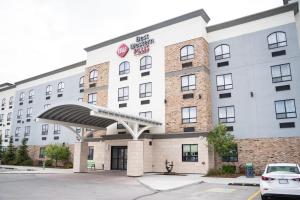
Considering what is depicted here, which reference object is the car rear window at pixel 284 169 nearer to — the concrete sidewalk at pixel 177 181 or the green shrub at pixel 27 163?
the concrete sidewalk at pixel 177 181

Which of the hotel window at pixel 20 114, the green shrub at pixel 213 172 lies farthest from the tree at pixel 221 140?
the hotel window at pixel 20 114

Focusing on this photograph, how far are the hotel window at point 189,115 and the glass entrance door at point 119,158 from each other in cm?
725

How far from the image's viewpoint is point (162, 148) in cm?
2603

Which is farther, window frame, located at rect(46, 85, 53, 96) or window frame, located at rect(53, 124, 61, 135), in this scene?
window frame, located at rect(46, 85, 53, 96)

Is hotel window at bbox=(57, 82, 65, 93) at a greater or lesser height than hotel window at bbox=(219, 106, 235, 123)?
greater

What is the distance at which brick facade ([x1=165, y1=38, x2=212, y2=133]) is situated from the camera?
24.6 metres

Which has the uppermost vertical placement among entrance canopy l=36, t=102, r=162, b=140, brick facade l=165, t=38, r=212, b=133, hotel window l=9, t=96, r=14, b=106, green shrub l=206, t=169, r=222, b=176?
hotel window l=9, t=96, r=14, b=106

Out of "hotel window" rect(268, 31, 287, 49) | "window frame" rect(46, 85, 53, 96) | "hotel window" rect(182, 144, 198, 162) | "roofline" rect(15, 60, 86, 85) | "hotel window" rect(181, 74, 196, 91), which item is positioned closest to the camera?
"hotel window" rect(268, 31, 287, 49)

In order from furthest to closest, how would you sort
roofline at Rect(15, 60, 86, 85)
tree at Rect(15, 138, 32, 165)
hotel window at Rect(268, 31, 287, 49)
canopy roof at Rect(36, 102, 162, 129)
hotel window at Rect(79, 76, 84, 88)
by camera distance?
1. tree at Rect(15, 138, 32, 165)
2. roofline at Rect(15, 60, 86, 85)
3. hotel window at Rect(79, 76, 84, 88)
4. hotel window at Rect(268, 31, 287, 49)
5. canopy roof at Rect(36, 102, 162, 129)

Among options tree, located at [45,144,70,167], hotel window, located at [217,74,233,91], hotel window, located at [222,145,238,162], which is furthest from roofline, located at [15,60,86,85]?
hotel window, located at [222,145,238,162]

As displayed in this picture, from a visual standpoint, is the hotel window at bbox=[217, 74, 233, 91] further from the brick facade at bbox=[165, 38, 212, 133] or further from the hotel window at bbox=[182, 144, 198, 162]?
the hotel window at bbox=[182, 144, 198, 162]

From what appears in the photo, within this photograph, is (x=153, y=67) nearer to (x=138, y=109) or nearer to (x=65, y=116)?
(x=138, y=109)

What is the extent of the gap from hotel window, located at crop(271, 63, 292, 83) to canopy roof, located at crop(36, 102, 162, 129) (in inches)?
431

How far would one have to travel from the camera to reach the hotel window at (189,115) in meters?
25.0
